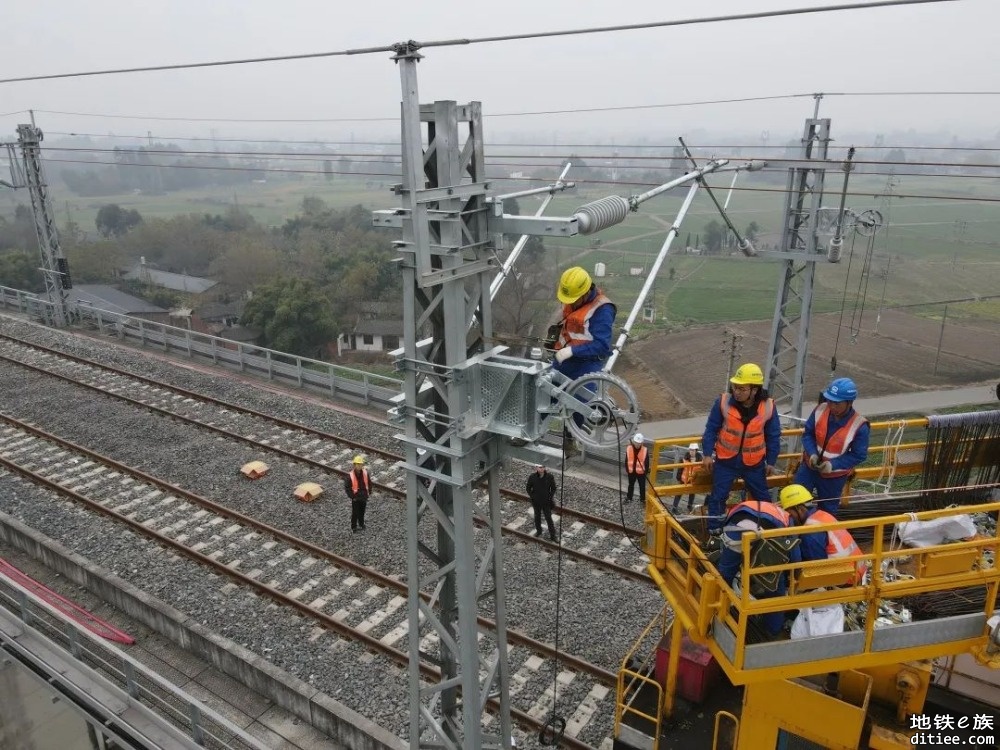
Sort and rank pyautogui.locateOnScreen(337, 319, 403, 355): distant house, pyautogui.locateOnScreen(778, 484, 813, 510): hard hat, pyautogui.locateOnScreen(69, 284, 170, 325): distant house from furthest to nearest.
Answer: pyautogui.locateOnScreen(337, 319, 403, 355): distant house < pyautogui.locateOnScreen(69, 284, 170, 325): distant house < pyautogui.locateOnScreen(778, 484, 813, 510): hard hat

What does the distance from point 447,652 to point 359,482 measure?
5.81 m

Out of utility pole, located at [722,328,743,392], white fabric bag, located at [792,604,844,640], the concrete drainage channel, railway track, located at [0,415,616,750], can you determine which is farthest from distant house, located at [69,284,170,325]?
white fabric bag, located at [792,604,844,640]

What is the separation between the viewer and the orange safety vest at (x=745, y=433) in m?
6.12

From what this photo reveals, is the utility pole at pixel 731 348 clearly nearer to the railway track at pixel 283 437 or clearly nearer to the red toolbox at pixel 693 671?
the railway track at pixel 283 437

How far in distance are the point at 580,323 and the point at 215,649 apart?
7.19m

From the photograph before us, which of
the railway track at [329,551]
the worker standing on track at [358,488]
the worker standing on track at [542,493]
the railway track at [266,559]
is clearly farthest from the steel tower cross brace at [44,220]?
the worker standing on track at [542,493]

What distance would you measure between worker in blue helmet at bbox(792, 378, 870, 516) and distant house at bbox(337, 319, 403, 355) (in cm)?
4014

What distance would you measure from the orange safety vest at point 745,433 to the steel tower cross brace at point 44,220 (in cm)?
2510

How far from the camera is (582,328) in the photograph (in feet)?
19.0

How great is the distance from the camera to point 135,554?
11828mm

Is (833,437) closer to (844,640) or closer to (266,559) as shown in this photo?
(844,640)

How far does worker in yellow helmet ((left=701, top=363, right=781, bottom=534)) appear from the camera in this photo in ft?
20.0

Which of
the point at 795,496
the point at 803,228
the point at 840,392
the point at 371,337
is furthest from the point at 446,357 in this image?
the point at 371,337

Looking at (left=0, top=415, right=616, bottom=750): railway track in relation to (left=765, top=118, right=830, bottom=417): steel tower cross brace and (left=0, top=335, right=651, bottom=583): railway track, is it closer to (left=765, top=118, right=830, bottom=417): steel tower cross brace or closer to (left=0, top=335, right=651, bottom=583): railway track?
(left=0, top=335, right=651, bottom=583): railway track
